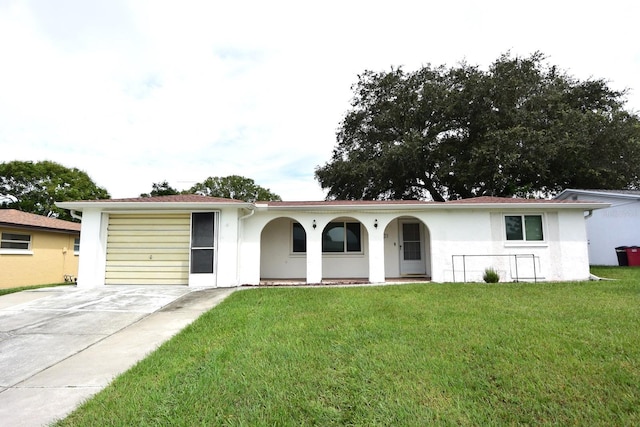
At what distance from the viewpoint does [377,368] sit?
3.22m

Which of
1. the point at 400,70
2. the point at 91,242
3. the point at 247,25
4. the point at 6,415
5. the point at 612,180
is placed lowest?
the point at 6,415

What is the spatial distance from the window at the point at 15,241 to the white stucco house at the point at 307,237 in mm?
7455

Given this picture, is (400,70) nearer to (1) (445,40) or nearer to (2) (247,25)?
(1) (445,40)

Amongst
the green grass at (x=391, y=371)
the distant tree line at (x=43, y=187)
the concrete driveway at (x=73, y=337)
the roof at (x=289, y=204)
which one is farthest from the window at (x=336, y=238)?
the distant tree line at (x=43, y=187)

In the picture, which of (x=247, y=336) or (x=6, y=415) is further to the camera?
(x=247, y=336)

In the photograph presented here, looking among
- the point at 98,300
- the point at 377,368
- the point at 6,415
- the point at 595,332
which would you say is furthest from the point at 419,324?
the point at 98,300

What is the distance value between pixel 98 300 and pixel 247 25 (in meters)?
7.37

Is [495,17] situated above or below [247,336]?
above

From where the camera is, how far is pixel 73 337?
189 inches

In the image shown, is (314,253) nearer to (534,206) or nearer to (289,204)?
(289,204)

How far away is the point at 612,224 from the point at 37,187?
1627 inches

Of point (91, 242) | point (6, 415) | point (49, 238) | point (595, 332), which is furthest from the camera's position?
point (49, 238)

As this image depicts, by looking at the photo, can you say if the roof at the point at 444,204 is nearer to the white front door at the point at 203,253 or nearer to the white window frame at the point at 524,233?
the white window frame at the point at 524,233

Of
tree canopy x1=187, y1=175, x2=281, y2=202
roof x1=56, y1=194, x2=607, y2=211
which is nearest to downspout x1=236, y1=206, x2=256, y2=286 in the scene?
roof x1=56, y1=194, x2=607, y2=211
